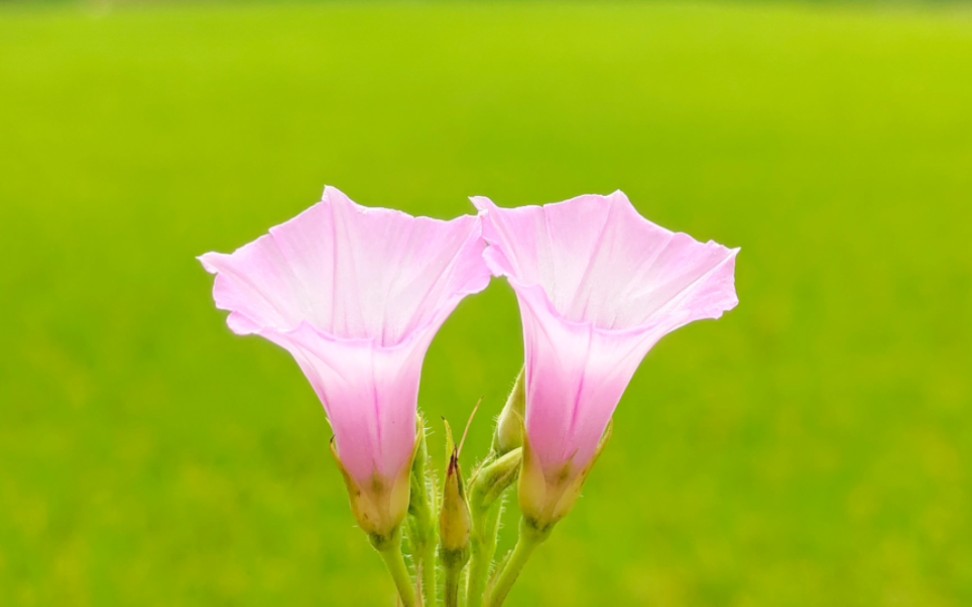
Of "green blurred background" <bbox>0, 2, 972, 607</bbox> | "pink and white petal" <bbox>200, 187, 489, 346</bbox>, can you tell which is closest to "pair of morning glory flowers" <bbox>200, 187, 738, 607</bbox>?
"pink and white petal" <bbox>200, 187, 489, 346</bbox>

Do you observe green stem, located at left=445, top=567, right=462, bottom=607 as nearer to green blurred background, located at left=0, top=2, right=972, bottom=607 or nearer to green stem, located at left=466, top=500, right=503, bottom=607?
green stem, located at left=466, top=500, right=503, bottom=607

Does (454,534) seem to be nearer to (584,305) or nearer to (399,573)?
(399,573)

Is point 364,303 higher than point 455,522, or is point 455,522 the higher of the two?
point 364,303

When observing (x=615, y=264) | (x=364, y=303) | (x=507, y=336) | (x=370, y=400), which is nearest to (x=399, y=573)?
(x=370, y=400)

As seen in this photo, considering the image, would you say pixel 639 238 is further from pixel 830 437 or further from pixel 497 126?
pixel 497 126

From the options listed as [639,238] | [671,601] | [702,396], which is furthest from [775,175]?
[639,238]

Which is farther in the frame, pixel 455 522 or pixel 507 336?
pixel 507 336
